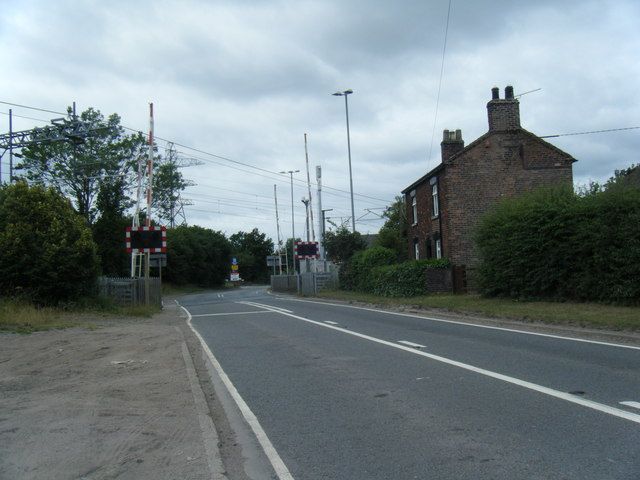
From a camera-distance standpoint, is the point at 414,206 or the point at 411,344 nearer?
the point at 411,344

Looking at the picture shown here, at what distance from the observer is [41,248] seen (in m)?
20.3

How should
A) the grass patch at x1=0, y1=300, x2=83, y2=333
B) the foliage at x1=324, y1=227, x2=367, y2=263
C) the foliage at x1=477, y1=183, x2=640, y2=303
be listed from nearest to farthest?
1. the grass patch at x1=0, y1=300, x2=83, y2=333
2. the foliage at x1=477, y1=183, x2=640, y2=303
3. the foliage at x1=324, y1=227, x2=367, y2=263

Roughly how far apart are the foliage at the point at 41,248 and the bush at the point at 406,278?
14.2 metres

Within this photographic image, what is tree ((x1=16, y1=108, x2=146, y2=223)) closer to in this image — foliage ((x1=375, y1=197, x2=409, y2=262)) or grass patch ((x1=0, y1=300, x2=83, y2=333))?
foliage ((x1=375, y1=197, x2=409, y2=262))

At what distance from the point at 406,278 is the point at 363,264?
24.4ft

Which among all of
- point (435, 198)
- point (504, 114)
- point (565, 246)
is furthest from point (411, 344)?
point (504, 114)

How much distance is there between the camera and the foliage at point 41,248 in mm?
Result: 19891

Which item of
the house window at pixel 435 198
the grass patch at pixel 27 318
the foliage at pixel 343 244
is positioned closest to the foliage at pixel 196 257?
the foliage at pixel 343 244

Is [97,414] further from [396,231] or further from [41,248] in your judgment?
[396,231]

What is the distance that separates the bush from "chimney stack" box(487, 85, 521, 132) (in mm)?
7510

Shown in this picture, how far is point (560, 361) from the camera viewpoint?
9.62 meters

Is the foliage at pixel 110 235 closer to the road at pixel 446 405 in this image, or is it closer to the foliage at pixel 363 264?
the foliage at pixel 363 264

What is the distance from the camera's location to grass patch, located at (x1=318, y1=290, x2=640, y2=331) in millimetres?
13428

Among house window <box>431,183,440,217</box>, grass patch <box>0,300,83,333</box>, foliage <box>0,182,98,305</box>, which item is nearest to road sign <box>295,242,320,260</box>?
house window <box>431,183,440,217</box>
